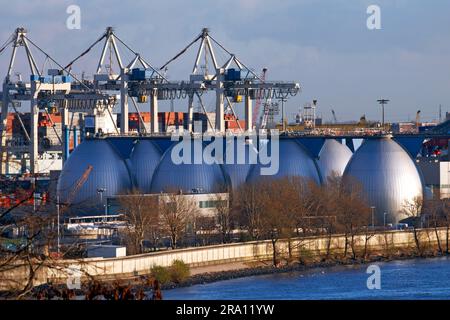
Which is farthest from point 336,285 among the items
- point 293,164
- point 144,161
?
point 144,161

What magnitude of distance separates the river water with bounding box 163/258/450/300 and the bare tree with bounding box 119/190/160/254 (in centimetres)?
389

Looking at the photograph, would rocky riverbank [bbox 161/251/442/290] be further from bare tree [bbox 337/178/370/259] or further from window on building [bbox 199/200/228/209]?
window on building [bbox 199/200/228/209]

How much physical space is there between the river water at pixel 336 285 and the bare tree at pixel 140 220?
153 inches

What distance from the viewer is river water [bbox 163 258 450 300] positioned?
23.7 m

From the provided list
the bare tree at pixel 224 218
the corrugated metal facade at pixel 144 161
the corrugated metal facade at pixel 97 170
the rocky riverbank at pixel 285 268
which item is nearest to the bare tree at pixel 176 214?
the bare tree at pixel 224 218

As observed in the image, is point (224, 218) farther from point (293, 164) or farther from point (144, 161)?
point (144, 161)

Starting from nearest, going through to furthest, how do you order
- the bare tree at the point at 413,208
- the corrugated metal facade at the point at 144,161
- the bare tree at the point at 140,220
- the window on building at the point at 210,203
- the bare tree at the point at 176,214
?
the bare tree at the point at 140,220
the bare tree at the point at 176,214
the window on building at the point at 210,203
the bare tree at the point at 413,208
the corrugated metal facade at the point at 144,161

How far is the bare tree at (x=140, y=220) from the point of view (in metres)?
32.0

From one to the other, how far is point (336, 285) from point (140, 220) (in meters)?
8.59

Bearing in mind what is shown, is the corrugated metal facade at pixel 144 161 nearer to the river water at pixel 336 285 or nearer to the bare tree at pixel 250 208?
the bare tree at pixel 250 208

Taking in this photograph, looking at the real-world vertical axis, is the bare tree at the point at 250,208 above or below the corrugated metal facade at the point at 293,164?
below

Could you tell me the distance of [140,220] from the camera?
110ft

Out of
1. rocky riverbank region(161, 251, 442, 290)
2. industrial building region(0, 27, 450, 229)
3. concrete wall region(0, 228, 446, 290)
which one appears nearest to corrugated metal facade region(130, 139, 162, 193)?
industrial building region(0, 27, 450, 229)

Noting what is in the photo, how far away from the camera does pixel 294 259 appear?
33062 millimetres
